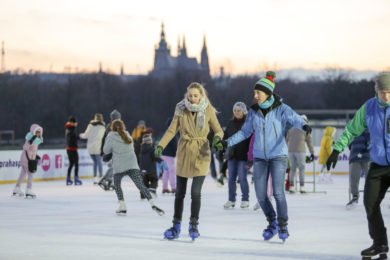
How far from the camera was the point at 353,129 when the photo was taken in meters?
5.87

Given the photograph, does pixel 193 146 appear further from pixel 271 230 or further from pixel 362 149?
pixel 362 149

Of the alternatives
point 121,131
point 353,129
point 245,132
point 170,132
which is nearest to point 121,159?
point 121,131

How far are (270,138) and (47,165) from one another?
13219mm

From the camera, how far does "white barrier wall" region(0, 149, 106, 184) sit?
59.6 feet

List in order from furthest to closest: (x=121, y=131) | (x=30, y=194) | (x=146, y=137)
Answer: (x=30, y=194)
(x=146, y=137)
(x=121, y=131)

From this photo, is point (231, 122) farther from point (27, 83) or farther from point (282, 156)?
point (27, 83)

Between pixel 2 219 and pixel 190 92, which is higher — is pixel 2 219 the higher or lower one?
the lower one

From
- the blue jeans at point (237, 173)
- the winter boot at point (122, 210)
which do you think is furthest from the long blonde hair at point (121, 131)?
the blue jeans at point (237, 173)

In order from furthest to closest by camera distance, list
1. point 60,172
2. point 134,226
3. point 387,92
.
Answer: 1. point 60,172
2. point 134,226
3. point 387,92

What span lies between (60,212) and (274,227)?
13.9ft

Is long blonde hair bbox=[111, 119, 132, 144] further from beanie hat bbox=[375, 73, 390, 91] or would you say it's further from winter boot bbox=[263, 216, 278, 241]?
beanie hat bbox=[375, 73, 390, 91]

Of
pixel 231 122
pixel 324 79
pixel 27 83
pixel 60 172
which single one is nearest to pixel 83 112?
pixel 27 83

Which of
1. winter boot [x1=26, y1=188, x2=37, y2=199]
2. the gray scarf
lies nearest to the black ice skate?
the gray scarf

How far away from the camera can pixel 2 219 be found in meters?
9.48
